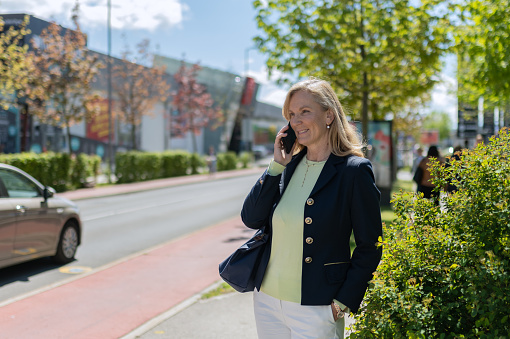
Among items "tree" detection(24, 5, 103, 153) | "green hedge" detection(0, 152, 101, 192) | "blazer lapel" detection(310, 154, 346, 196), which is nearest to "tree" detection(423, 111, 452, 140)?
"tree" detection(24, 5, 103, 153)

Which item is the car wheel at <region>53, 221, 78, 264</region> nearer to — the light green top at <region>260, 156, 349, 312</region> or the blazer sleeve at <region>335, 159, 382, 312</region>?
the light green top at <region>260, 156, 349, 312</region>

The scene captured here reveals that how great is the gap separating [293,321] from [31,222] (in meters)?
6.16

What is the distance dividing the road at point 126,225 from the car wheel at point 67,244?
5.6 inches

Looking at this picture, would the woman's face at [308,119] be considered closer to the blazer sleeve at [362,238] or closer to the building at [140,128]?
the blazer sleeve at [362,238]

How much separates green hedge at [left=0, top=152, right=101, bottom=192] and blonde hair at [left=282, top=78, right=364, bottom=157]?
18523 mm

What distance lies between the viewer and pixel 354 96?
14.7m

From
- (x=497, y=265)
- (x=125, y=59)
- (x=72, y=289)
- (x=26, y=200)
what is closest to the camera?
(x=497, y=265)

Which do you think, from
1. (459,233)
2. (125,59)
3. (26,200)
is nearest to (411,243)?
(459,233)

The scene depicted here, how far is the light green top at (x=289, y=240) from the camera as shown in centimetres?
249

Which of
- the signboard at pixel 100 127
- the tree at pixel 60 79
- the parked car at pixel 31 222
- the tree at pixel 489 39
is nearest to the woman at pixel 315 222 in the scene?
the parked car at pixel 31 222

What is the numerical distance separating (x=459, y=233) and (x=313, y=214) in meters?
0.79

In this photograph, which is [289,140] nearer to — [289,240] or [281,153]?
[281,153]

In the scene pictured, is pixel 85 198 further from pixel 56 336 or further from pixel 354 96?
pixel 56 336

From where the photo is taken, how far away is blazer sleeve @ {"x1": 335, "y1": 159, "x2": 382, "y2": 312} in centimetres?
240
